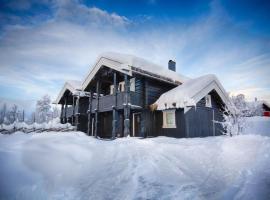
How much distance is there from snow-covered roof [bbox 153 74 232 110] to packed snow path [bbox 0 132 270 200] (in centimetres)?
545

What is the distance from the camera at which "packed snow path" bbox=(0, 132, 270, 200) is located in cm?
316

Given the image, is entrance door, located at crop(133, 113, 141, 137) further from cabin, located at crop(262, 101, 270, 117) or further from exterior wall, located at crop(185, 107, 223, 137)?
cabin, located at crop(262, 101, 270, 117)

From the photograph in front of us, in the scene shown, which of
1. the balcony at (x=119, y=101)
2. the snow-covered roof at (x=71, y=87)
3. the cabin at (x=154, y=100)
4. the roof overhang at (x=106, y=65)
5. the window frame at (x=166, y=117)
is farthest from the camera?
the snow-covered roof at (x=71, y=87)

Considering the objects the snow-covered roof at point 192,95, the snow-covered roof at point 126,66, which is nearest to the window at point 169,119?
the snow-covered roof at point 192,95

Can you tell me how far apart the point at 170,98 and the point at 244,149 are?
6829mm

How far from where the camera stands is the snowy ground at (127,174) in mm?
3160

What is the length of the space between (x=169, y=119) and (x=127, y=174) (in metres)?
9.42

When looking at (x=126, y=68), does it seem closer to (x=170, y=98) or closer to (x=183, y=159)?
(x=170, y=98)

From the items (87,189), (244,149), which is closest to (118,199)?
(87,189)

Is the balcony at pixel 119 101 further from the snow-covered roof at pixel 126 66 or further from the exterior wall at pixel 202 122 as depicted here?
the exterior wall at pixel 202 122

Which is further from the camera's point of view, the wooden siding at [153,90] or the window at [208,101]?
the window at [208,101]

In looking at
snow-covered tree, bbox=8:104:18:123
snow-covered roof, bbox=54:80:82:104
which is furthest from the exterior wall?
snow-covered tree, bbox=8:104:18:123

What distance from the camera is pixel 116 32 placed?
16.6 metres

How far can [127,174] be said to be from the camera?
4113 millimetres
